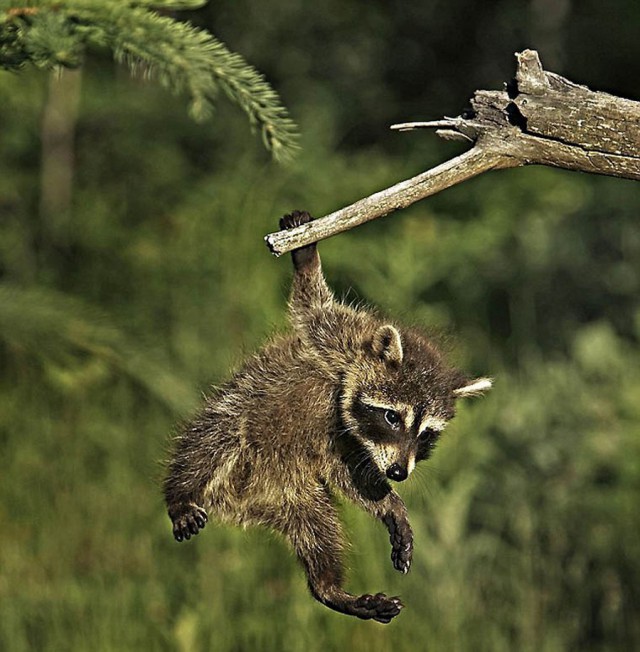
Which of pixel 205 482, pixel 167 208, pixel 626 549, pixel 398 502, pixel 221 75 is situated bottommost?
pixel 626 549

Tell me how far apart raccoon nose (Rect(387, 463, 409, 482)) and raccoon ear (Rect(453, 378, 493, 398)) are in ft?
0.84

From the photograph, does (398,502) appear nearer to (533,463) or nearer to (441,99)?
(533,463)

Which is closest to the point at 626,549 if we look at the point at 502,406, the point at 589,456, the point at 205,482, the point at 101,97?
the point at 589,456

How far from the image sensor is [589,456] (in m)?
7.53

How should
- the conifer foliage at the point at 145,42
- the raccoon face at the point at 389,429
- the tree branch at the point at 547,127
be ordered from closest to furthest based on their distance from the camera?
1. the tree branch at the point at 547,127
2. the raccoon face at the point at 389,429
3. the conifer foliage at the point at 145,42

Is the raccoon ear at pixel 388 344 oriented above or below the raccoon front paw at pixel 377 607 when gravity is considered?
above

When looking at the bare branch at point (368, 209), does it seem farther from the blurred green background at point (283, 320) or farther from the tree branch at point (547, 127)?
the blurred green background at point (283, 320)

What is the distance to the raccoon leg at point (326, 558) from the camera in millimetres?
2521

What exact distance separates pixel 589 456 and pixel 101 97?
5109mm

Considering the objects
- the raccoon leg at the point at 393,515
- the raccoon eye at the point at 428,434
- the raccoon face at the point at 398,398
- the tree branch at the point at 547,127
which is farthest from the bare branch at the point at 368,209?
the raccoon eye at the point at 428,434

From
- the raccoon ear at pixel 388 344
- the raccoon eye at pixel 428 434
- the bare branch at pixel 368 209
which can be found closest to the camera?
the bare branch at pixel 368 209

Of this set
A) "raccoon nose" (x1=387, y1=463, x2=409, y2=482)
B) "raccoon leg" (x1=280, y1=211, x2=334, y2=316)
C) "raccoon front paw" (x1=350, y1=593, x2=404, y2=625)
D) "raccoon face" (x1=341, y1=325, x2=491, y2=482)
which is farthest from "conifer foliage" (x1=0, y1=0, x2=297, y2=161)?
"raccoon front paw" (x1=350, y1=593, x2=404, y2=625)

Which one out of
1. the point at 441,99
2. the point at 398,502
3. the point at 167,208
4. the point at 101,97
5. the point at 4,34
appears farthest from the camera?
the point at 441,99

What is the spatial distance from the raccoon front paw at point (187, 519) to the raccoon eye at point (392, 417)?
0.47 metres
